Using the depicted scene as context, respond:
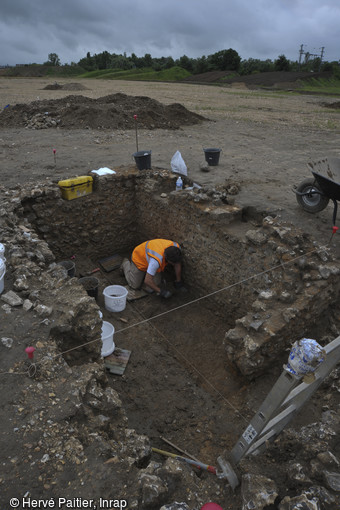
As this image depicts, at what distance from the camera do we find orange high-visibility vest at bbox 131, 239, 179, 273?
5.66m

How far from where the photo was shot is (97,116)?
38.3ft

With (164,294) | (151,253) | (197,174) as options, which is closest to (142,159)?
(197,174)

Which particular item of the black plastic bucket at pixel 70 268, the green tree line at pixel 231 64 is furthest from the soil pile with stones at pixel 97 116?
the green tree line at pixel 231 64

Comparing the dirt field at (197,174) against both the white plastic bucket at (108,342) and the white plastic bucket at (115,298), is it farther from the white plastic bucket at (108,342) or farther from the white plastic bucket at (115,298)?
the white plastic bucket at (108,342)

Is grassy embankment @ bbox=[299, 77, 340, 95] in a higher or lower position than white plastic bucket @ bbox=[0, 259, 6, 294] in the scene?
higher

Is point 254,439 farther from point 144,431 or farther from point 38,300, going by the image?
point 38,300

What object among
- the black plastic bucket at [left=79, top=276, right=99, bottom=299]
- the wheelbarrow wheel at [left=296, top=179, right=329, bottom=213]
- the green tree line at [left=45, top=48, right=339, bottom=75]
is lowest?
the black plastic bucket at [left=79, top=276, right=99, bottom=299]

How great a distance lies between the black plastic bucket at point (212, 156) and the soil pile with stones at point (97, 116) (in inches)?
188

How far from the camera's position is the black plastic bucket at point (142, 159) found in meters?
7.07

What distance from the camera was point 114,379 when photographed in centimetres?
448

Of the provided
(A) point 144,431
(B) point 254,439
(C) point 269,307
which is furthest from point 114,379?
(B) point 254,439

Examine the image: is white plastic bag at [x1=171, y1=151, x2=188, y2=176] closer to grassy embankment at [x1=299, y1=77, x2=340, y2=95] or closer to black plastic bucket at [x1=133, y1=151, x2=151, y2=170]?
black plastic bucket at [x1=133, y1=151, x2=151, y2=170]

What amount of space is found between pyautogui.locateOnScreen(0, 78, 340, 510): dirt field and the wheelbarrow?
0.66ft

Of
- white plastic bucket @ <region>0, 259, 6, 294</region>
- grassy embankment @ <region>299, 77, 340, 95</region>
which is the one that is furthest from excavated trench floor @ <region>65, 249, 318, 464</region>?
grassy embankment @ <region>299, 77, 340, 95</region>
